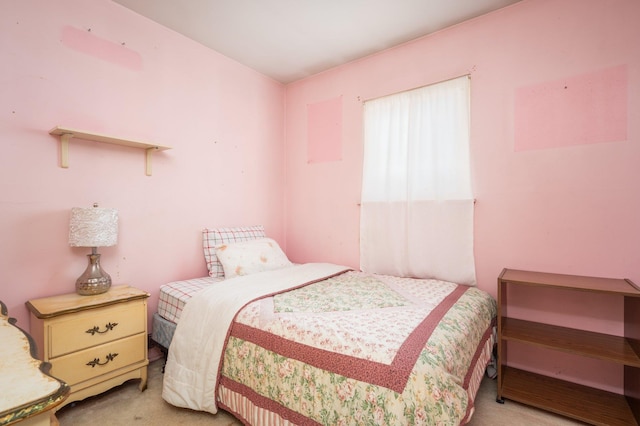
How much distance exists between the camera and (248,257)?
8.16 feet

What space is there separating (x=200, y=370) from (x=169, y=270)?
101cm

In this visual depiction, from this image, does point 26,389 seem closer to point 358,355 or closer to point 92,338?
point 358,355

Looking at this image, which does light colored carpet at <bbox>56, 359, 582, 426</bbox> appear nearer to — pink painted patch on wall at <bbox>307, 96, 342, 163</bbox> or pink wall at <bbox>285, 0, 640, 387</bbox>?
pink wall at <bbox>285, 0, 640, 387</bbox>

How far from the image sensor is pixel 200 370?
170cm

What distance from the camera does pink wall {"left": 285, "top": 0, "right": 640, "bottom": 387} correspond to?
1831 millimetres

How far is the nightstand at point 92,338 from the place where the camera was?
1574 mm

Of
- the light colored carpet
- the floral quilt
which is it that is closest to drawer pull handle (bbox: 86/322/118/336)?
the light colored carpet

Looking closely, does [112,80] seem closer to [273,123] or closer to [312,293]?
[273,123]

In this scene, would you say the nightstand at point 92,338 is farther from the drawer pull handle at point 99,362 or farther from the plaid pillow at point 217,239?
the plaid pillow at point 217,239

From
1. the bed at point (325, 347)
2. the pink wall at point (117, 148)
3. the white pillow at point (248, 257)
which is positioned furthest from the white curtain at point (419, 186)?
the pink wall at point (117, 148)

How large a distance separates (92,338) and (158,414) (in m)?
0.57

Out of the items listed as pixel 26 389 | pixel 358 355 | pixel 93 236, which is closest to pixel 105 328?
pixel 93 236

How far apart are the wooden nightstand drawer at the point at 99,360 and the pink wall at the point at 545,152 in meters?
2.44

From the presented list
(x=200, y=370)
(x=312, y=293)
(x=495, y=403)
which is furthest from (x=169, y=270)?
(x=495, y=403)
